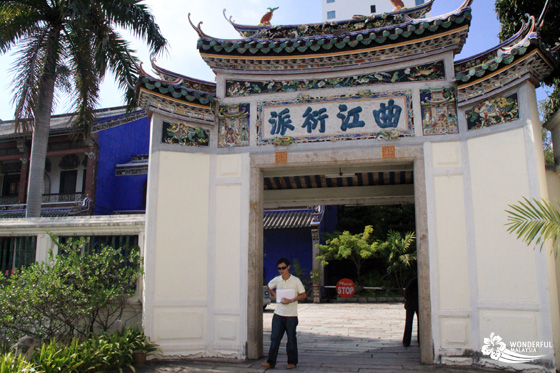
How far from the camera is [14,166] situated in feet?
66.6

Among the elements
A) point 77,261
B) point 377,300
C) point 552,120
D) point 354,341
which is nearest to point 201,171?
point 77,261

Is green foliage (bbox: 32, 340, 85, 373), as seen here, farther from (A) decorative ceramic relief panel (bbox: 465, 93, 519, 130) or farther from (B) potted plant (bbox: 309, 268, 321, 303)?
(B) potted plant (bbox: 309, 268, 321, 303)

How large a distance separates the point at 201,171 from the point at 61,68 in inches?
237

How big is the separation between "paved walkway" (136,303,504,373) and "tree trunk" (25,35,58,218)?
5446mm

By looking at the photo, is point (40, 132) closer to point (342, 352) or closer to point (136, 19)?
point (136, 19)

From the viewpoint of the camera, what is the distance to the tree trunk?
389 inches

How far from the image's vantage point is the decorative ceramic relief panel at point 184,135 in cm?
696

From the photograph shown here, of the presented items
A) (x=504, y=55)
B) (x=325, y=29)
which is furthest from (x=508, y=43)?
(x=325, y=29)

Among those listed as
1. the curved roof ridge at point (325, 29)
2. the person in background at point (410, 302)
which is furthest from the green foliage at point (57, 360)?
the person in background at point (410, 302)

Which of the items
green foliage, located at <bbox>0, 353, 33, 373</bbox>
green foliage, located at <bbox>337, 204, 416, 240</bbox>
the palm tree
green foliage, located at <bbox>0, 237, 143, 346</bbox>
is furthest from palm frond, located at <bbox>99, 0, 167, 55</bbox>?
green foliage, located at <bbox>337, 204, 416, 240</bbox>

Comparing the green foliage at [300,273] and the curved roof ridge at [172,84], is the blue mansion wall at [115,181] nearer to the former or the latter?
the green foliage at [300,273]

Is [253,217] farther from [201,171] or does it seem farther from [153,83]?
[153,83]

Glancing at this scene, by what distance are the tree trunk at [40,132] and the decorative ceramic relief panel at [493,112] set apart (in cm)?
836

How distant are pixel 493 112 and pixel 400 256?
11438 millimetres
